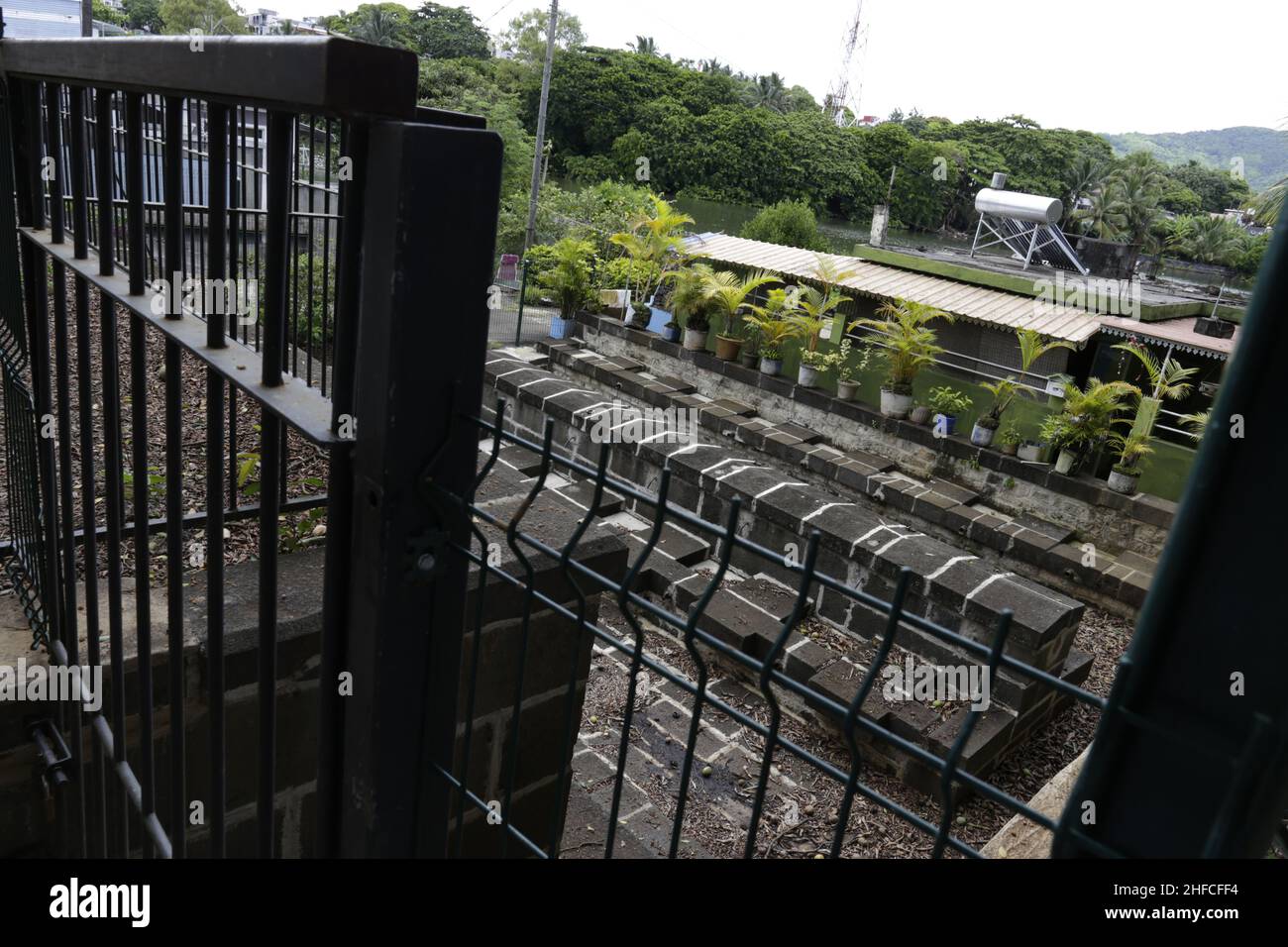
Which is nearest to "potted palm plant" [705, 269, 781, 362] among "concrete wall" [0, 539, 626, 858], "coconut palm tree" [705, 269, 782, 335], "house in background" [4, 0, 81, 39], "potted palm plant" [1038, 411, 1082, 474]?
"coconut palm tree" [705, 269, 782, 335]

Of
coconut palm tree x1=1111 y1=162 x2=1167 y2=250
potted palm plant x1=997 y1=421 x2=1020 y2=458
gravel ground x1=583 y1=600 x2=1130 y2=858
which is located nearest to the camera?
gravel ground x1=583 y1=600 x2=1130 y2=858

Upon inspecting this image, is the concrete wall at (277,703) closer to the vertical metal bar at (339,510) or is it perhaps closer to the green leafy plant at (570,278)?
the vertical metal bar at (339,510)

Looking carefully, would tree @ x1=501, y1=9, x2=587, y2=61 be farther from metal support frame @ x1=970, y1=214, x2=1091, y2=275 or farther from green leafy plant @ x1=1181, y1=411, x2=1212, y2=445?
green leafy plant @ x1=1181, y1=411, x2=1212, y2=445

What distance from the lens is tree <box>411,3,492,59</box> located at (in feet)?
140

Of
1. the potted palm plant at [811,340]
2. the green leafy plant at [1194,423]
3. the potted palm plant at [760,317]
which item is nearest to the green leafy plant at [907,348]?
the potted palm plant at [811,340]

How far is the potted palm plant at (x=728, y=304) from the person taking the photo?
11391mm

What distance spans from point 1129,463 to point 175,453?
31.0 ft

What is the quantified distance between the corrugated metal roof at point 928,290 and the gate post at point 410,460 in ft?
36.2

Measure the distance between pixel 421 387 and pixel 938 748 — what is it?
4705 millimetres

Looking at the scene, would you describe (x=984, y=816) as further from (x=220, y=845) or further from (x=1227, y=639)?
(x=1227, y=639)

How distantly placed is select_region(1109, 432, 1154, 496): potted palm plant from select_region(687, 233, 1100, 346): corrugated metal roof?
2266 mm
